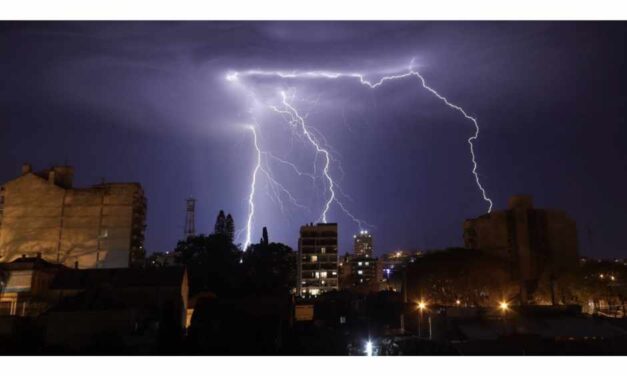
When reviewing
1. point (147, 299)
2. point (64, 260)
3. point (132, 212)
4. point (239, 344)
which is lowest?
point (239, 344)

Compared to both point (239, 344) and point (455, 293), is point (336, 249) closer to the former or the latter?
point (455, 293)

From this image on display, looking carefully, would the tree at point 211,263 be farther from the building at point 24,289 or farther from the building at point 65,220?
the building at point 24,289

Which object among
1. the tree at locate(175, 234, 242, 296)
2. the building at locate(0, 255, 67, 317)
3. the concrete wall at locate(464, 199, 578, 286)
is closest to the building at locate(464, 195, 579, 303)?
the concrete wall at locate(464, 199, 578, 286)

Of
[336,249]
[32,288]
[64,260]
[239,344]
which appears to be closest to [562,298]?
[239,344]

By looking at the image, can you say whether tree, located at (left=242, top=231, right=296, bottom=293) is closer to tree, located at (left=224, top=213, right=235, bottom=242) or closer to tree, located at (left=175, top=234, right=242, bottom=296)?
tree, located at (left=175, top=234, right=242, bottom=296)

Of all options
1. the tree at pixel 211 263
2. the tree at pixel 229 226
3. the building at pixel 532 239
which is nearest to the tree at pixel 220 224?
the tree at pixel 229 226

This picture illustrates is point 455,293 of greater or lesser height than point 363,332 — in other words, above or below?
above
